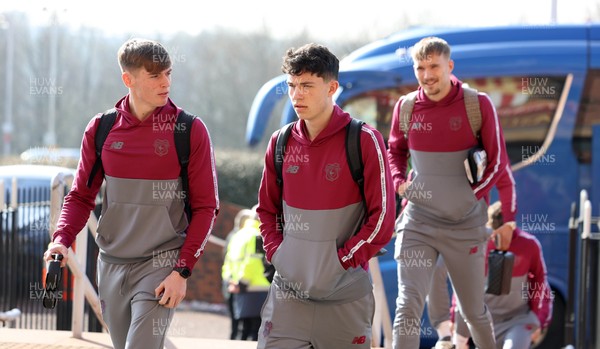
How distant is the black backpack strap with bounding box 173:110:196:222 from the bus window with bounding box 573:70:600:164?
651 cm

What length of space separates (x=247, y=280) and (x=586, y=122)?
3.61 metres

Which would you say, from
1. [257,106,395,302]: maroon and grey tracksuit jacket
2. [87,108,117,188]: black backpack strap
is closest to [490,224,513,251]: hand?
[257,106,395,302]: maroon and grey tracksuit jacket

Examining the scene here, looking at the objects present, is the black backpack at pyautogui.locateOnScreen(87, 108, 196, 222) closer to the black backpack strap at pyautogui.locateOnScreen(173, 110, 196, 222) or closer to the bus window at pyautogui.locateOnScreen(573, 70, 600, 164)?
the black backpack strap at pyautogui.locateOnScreen(173, 110, 196, 222)

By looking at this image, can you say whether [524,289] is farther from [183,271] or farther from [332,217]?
[183,271]

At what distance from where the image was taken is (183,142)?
179 inches

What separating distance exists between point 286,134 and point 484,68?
20.3 ft

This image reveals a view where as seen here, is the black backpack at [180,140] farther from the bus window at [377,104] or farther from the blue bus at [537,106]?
the bus window at [377,104]

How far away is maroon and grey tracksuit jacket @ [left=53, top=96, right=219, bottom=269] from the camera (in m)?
4.55

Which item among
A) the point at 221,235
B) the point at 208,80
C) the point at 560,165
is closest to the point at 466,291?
the point at 560,165

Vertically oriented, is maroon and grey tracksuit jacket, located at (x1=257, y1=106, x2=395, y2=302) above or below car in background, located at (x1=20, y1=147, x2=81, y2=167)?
below

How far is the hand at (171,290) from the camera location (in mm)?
4418

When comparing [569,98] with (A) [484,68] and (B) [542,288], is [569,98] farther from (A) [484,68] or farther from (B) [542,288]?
(B) [542,288]

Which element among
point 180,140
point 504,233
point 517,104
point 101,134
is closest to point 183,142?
point 180,140

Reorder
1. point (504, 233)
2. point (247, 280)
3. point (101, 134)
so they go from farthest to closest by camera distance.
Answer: point (247, 280)
point (504, 233)
point (101, 134)
